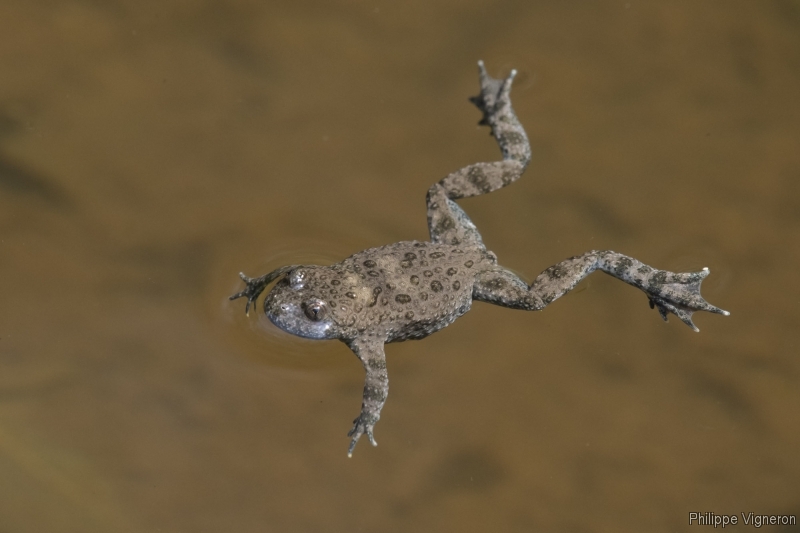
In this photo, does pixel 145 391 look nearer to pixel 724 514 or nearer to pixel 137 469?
pixel 137 469

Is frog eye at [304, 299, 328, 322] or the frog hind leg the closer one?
frog eye at [304, 299, 328, 322]

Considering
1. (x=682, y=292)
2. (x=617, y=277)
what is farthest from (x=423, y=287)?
(x=682, y=292)

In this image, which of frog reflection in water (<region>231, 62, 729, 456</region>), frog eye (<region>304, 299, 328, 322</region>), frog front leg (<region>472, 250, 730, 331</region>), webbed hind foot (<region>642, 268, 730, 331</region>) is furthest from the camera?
webbed hind foot (<region>642, 268, 730, 331</region>)

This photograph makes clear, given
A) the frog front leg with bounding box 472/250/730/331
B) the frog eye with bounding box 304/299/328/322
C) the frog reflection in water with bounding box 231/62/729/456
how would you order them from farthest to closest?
the frog front leg with bounding box 472/250/730/331 < the frog reflection in water with bounding box 231/62/729/456 < the frog eye with bounding box 304/299/328/322

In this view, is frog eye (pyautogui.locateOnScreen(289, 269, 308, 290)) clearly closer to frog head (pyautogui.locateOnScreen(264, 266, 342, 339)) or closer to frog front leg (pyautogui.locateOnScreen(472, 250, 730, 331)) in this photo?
frog head (pyautogui.locateOnScreen(264, 266, 342, 339))

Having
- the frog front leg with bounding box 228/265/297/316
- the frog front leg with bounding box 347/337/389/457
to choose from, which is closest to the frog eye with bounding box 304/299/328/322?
the frog front leg with bounding box 347/337/389/457

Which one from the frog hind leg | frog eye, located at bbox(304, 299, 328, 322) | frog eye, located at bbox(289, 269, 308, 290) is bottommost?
frog eye, located at bbox(304, 299, 328, 322)

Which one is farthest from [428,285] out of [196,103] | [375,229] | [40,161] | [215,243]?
[40,161]
